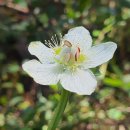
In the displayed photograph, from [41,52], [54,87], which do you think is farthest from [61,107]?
[54,87]

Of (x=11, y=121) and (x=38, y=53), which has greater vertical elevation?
(x=38, y=53)

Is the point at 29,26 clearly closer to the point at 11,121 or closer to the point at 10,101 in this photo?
the point at 10,101

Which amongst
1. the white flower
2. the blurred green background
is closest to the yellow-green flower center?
the white flower

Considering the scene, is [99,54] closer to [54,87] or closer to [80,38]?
[80,38]

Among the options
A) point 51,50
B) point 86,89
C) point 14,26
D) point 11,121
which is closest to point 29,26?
point 14,26

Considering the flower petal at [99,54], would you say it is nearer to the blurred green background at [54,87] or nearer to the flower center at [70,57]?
the flower center at [70,57]

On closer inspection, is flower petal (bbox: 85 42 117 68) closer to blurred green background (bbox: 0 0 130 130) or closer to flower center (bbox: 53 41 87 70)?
flower center (bbox: 53 41 87 70)

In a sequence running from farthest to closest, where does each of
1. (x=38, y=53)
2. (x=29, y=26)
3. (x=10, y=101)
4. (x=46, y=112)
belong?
(x=29, y=26) → (x=10, y=101) → (x=46, y=112) → (x=38, y=53)
